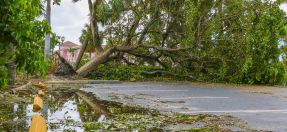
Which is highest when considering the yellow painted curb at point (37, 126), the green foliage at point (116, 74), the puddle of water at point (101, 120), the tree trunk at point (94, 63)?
the tree trunk at point (94, 63)

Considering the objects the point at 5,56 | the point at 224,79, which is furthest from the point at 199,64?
the point at 5,56

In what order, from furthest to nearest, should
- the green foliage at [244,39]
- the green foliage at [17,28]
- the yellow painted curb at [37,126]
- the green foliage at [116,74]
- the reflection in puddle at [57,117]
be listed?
the green foliage at [116,74] < the green foliage at [244,39] < the reflection in puddle at [57,117] < the yellow painted curb at [37,126] < the green foliage at [17,28]

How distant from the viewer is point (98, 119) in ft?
14.0

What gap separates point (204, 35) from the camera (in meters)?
14.8

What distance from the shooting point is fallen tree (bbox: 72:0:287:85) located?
45.4 feet

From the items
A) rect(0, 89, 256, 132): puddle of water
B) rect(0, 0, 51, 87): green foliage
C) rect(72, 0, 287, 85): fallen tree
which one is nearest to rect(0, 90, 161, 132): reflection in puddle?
rect(0, 89, 256, 132): puddle of water

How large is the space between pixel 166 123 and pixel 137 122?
1.51 feet

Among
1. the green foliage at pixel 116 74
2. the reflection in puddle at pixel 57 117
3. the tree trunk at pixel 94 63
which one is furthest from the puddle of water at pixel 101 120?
the green foliage at pixel 116 74

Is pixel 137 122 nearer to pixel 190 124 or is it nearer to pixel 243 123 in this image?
pixel 190 124

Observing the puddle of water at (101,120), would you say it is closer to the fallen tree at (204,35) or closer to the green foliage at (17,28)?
the green foliage at (17,28)

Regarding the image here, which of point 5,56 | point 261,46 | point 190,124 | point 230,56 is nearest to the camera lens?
point 5,56

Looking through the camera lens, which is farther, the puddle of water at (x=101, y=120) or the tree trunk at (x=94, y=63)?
the tree trunk at (x=94, y=63)

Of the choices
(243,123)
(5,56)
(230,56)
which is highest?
(230,56)

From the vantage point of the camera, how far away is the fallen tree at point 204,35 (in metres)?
13.8
